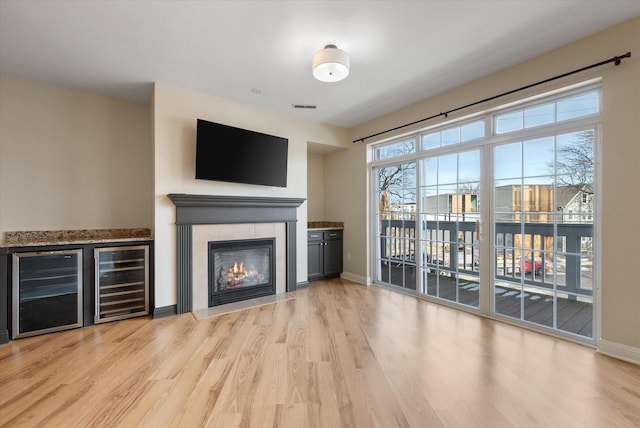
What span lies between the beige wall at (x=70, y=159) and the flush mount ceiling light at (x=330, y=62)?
2.78m

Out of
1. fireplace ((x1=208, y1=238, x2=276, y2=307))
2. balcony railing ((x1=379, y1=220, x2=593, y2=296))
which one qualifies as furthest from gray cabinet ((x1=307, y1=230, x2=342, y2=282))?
balcony railing ((x1=379, y1=220, x2=593, y2=296))

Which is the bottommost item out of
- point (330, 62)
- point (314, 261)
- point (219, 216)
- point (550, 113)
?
point (314, 261)

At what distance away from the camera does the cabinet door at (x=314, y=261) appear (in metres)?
4.81

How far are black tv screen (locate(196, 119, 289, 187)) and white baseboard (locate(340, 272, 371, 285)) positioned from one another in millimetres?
2094

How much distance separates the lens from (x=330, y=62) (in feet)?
7.81

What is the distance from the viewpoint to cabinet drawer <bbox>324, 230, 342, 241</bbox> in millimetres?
5012

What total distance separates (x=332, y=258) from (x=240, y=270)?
183cm

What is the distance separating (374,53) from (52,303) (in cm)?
414

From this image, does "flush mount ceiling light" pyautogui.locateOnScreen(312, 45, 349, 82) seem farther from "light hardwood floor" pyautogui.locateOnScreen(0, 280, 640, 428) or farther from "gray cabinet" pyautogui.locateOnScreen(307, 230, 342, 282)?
"gray cabinet" pyautogui.locateOnScreen(307, 230, 342, 282)

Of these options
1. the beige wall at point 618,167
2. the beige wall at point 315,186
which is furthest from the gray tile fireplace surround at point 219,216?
the beige wall at point 618,167

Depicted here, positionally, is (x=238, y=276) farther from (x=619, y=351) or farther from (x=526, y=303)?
(x=619, y=351)

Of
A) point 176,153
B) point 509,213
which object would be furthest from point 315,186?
point 509,213

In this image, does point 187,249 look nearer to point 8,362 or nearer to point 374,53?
point 8,362

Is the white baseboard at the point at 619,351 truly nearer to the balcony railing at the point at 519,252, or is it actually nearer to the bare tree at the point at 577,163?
the balcony railing at the point at 519,252
